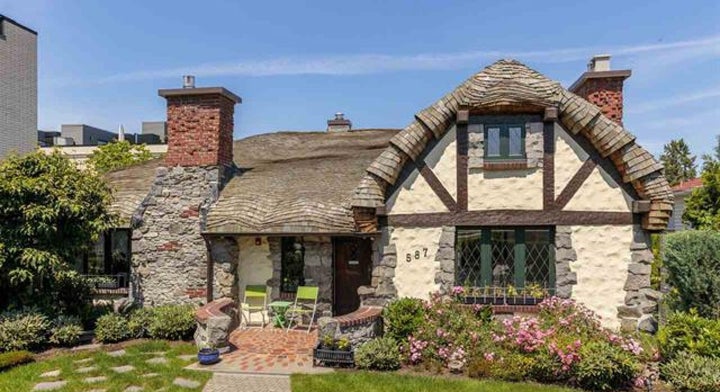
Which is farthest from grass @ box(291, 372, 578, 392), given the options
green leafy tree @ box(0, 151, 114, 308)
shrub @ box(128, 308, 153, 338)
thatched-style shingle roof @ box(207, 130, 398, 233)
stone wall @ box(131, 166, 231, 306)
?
green leafy tree @ box(0, 151, 114, 308)

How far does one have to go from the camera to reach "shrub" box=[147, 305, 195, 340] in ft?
32.4

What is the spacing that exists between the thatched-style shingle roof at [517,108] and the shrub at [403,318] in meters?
2.01

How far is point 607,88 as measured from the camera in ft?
35.3

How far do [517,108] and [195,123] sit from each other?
742 cm

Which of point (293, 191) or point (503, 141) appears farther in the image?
point (293, 191)

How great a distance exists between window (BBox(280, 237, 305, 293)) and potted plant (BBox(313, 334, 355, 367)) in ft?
10.6

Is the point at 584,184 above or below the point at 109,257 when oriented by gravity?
above

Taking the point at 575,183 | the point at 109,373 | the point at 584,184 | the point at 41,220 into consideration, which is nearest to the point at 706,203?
the point at 584,184

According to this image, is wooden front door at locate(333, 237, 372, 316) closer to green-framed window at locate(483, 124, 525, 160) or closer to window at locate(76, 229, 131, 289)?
green-framed window at locate(483, 124, 525, 160)

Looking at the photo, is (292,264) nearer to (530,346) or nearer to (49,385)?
(49,385)

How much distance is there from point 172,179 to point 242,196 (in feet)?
5.67

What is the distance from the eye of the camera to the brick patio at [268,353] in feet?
26.2

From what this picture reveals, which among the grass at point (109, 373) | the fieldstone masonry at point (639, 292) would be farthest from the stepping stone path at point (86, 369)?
the fieldstone masonry at point (639, 292)

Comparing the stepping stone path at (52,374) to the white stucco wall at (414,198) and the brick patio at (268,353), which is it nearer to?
the brick patio at (268,353)
